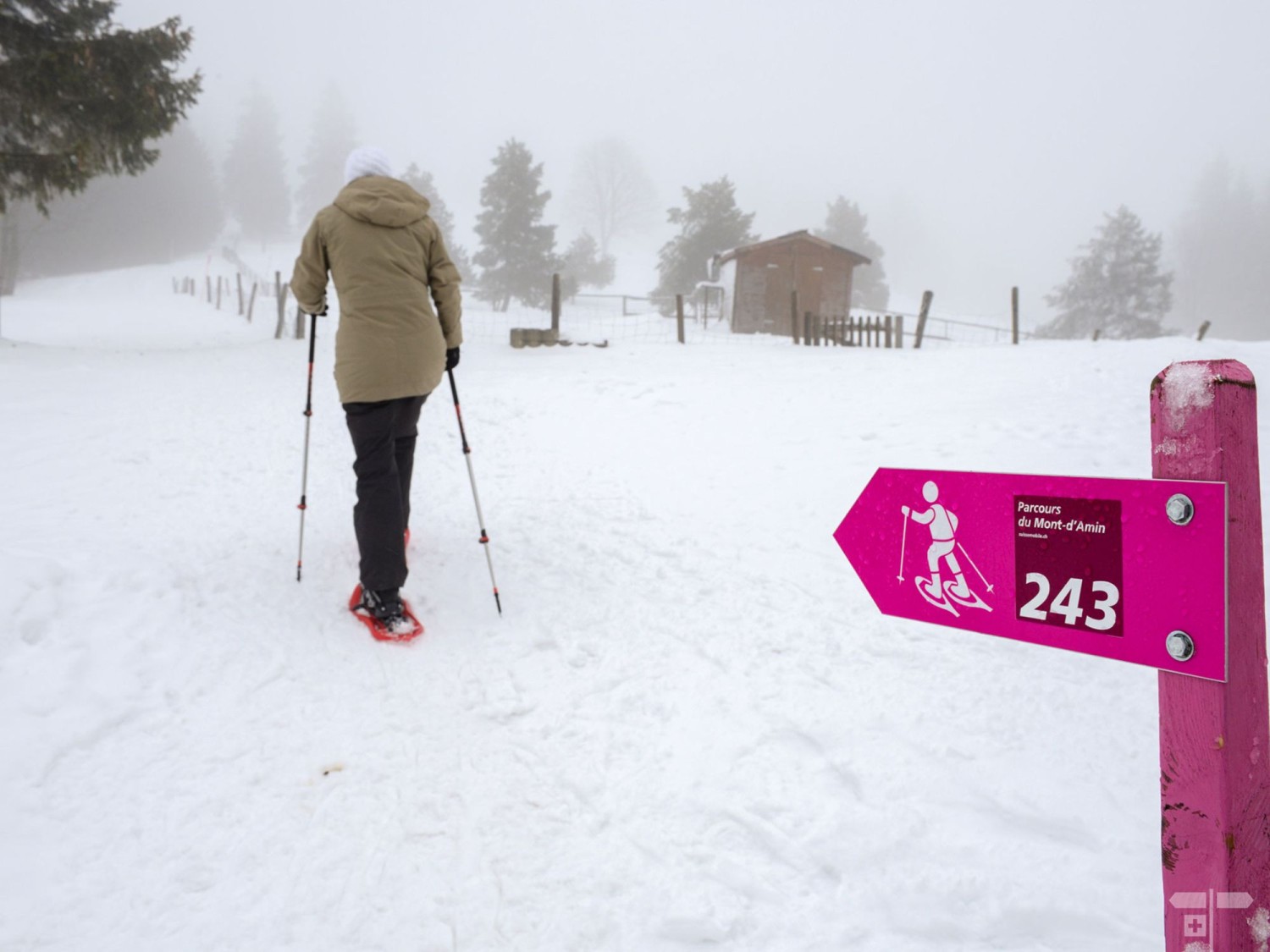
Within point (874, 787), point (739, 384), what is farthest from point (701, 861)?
point (739, 384)

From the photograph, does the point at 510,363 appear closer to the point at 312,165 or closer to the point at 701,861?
the point at 701,861

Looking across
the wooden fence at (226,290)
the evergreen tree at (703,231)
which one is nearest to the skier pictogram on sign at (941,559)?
the wooden fence at (226,290)

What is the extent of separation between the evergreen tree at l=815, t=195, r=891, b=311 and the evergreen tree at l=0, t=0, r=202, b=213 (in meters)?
41.4

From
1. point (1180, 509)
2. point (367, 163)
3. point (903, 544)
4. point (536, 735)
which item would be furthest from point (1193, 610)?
point (367, 163)

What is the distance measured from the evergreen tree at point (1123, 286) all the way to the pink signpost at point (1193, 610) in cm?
3917

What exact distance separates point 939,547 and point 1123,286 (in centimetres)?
4041

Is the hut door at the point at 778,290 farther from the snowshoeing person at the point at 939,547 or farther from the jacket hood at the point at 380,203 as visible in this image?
the snowshoeing person at the point at 939,547

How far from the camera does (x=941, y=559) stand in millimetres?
1505

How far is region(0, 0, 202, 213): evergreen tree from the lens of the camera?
10.2 m

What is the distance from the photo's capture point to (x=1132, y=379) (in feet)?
26.7

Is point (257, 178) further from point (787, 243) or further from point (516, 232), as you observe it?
point (787, 243)

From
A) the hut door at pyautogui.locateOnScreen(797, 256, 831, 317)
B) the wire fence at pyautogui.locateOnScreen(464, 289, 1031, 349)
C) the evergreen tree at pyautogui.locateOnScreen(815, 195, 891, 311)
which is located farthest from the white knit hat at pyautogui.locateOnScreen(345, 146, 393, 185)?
the evergreen tree at pyautogui.locateOnScreen(815, 195, 891, 311)

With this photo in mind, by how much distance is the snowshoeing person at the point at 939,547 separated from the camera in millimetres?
1473

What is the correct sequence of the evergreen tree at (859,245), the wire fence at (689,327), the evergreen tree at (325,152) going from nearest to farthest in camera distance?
the wire fence at (689,327) < the evergreen tree at (859,245) < the evergreen tree at (325,152)
